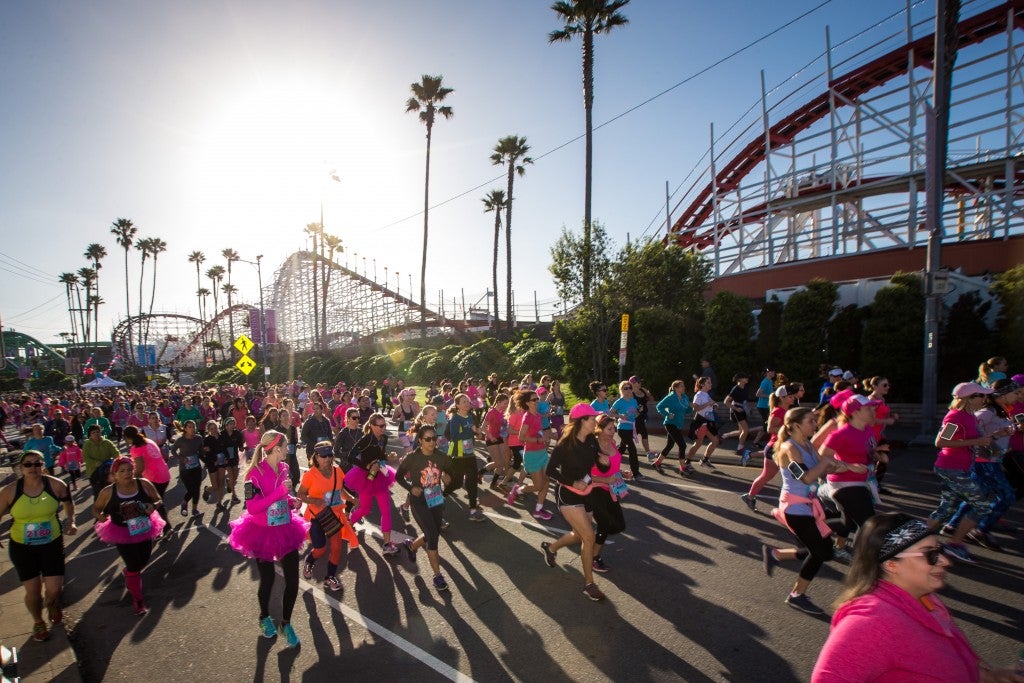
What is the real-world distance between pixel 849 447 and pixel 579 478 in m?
2.66

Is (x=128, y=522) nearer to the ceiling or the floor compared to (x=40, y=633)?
nearer to the ceiling

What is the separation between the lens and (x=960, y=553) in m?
5.70

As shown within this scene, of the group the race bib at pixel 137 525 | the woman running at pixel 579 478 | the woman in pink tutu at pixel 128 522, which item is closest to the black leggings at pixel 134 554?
the woman in pink tutu at pixel 128 522

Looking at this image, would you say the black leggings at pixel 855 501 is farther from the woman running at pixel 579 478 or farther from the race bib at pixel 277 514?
the race bib at pixel 277 514

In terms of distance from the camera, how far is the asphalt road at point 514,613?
4.30 m

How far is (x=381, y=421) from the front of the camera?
6988mm

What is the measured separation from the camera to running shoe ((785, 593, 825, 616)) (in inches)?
188

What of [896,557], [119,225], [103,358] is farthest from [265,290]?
[896,557]

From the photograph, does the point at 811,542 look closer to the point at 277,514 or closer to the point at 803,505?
the point at 803,505

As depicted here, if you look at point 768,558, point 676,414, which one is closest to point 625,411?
point 676,414

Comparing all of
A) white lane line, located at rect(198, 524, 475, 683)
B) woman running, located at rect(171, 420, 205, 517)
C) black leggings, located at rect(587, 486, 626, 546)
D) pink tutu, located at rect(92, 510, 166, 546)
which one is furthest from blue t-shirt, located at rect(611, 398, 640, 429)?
woman running, located at rect(171, 420, 205, 517)

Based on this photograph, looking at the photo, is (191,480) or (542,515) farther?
(191,480)

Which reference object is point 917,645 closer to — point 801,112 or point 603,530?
point 603,530

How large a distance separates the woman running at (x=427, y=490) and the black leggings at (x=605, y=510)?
169cm
